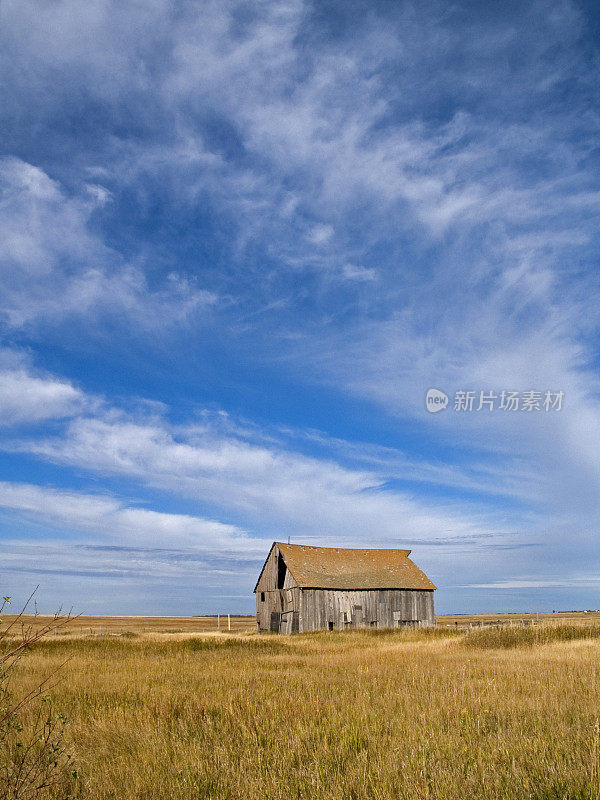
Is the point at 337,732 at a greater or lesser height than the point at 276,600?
greater

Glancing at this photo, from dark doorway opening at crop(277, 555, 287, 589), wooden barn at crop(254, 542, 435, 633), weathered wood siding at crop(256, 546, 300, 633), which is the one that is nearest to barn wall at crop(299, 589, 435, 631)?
wooden barn at crop(254, 542, 435, 633)

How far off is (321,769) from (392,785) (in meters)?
0.94

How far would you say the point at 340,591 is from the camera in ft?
141

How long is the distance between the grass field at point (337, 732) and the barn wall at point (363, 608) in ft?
96.9

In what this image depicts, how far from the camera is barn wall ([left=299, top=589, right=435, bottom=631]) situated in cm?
4172

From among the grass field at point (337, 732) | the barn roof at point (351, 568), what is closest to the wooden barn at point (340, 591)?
the barn roof at point (351, 568)

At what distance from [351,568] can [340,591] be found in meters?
2.93

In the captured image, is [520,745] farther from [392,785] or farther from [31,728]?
[31,728]

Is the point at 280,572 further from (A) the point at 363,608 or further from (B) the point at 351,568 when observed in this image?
(A) the point at 363,608

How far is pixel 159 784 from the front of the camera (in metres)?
5.27

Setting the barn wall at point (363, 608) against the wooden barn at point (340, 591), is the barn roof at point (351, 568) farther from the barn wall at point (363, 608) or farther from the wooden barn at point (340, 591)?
the barn wall at point (363, 608)

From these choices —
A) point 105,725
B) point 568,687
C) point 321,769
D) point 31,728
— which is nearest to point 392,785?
point 321,769

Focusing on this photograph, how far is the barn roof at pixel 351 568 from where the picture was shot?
43.1 meters

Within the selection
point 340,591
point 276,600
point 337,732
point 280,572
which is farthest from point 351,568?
point 337,732
